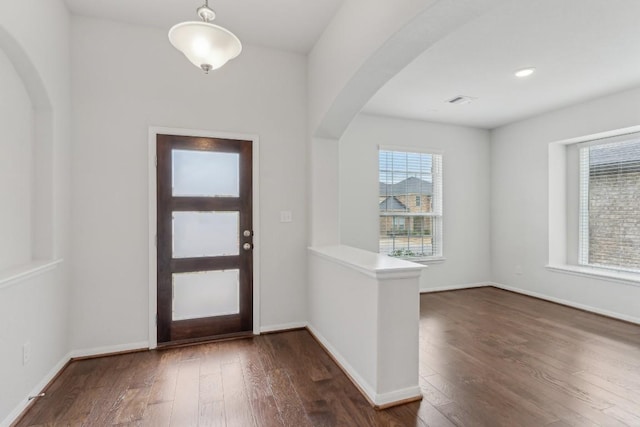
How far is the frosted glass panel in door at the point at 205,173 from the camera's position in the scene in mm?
3066

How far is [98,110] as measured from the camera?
9.23ft

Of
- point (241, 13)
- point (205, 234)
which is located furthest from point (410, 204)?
point (241, 13)

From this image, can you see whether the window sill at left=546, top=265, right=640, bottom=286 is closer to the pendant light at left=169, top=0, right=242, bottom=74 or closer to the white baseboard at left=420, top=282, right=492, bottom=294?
the white baseboard at left=420, top=282, right=492, bottom=294

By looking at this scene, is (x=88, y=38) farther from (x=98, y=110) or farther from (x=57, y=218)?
(x=57, y=218)

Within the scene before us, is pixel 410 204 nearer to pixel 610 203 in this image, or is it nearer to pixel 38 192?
pixel 610 203

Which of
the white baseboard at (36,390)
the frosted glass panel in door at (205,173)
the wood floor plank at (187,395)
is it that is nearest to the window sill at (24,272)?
the white baseboard at (36,390)

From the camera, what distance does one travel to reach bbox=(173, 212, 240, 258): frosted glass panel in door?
10.1 feet

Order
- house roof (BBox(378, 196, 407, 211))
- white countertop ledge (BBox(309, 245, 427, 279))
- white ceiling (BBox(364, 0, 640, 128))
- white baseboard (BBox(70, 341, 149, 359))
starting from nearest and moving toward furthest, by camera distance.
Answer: white countertop ledge (BBox(309, 245, 427, 279)) < white ceiling (BBox(364, 0, 640, 128)) < white baseboard (BBox(70, 341, 149, 359)) < house roof (BBox(378, 196, 407, 211))

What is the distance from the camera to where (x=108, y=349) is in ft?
9.30

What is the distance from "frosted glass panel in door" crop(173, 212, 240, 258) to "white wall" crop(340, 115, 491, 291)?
1798 millimetres

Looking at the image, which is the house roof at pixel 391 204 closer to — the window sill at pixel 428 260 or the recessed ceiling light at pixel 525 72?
the window sill at pixel 428 260

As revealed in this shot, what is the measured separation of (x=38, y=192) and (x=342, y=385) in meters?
2.78

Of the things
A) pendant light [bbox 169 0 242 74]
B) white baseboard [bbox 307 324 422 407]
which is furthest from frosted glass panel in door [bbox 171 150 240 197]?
white baseboard [bbox 307 324 422 407]

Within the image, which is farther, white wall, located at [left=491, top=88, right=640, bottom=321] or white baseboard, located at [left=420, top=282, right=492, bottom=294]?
white baseboard, located at [left=420, top=282, right=492, bottom=294]
